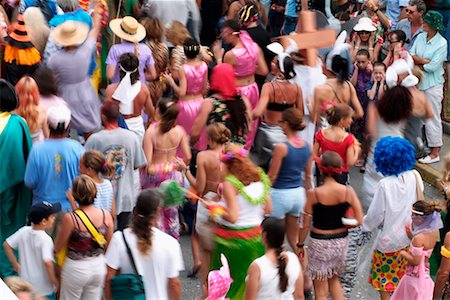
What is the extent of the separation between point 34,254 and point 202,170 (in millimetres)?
1626

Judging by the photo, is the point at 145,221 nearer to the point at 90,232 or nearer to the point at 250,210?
the point at 90,232

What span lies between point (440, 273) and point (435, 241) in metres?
0.25

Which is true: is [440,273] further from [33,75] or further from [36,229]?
[33,75]

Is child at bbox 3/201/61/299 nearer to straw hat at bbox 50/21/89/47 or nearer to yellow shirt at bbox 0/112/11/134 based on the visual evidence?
yellow shirt at bbox 0/112/11/134

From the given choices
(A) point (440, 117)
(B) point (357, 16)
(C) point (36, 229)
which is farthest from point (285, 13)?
(C) point (36, 229)

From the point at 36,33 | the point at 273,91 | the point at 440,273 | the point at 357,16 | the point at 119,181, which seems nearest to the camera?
the point at 440,273

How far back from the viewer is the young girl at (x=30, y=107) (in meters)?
6.89

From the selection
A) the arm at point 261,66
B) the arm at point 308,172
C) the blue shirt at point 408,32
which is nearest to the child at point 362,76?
the arm at point 261,66

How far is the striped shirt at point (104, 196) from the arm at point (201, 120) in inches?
60.9

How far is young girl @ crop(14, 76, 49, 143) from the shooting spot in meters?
6.89

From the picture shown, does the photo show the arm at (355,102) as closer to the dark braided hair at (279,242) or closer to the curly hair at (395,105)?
the curly hair at (395,105)

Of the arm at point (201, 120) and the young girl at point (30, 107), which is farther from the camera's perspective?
the arm at point (201, 120)

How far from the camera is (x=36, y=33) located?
8.90 metres

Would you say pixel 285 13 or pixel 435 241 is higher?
pixel 435 241
